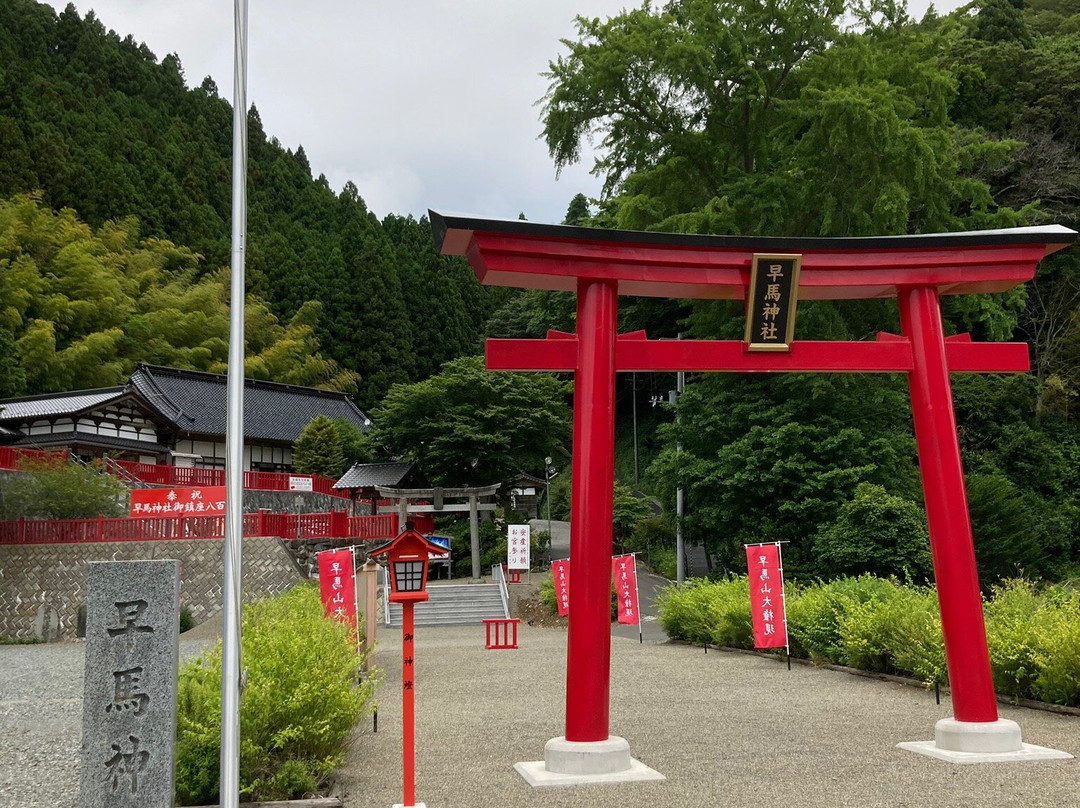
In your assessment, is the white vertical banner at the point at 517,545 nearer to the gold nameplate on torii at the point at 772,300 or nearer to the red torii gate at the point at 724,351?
the red torii gate at the point at 724,351

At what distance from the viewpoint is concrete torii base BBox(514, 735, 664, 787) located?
6.71 meters

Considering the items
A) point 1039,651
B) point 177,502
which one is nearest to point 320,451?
point 177,502

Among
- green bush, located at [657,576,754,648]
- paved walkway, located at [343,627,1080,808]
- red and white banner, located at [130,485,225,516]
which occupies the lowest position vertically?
paved walkway, located at [343,627,1080,808]

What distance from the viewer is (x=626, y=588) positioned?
19047mm

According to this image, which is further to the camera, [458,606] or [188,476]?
[188,476]

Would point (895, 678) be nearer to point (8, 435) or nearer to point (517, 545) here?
point (517, 545)

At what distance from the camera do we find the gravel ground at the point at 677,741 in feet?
20.7

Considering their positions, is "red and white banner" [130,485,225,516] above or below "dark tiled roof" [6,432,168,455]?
below

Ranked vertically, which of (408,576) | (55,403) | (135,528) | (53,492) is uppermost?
(55,403)

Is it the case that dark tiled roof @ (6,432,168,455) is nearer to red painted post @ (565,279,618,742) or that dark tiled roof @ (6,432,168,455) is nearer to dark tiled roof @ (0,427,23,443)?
dark tiled roof @ (0,427,23,443)

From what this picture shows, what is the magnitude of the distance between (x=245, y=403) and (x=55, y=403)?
6529mm

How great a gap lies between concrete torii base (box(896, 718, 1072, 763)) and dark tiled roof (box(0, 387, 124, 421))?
31.6m

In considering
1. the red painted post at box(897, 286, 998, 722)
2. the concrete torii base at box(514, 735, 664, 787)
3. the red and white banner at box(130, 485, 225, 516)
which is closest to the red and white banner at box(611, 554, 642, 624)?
the red painted post at box(897, 286, 998, 722)

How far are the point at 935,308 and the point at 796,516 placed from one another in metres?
14.0
